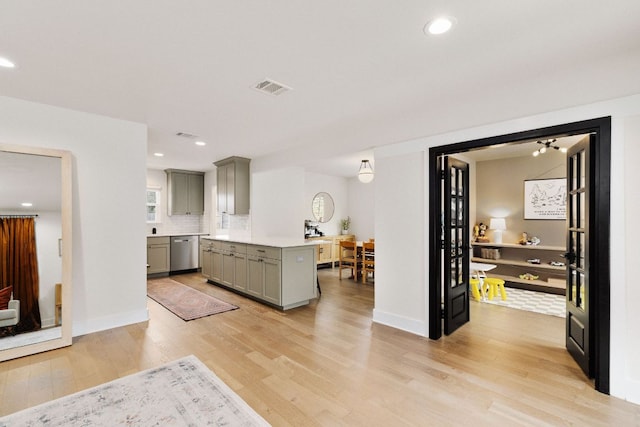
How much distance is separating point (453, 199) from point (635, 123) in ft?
5.35

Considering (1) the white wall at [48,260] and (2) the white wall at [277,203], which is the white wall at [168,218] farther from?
(1) the white wall at [48,260]

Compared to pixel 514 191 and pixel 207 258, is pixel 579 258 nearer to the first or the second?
pixel 514 191

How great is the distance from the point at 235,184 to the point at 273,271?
2.22 metres

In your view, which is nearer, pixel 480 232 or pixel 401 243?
pixel 401 243

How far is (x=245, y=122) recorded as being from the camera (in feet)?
12.3

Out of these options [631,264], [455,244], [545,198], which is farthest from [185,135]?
[545,198]

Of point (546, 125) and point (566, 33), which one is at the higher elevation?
point (566, 33)

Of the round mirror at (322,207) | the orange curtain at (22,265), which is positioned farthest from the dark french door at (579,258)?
the round mirror at (322,207)

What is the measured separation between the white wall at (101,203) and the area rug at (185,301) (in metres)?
0.55

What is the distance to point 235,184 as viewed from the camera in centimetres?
582

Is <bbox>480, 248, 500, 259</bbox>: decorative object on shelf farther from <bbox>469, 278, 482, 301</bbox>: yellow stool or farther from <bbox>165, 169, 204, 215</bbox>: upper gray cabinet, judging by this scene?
<bbox>165, 169, 204, 215</bbox>: upper gray cabinet

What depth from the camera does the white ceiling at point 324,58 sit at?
1746 mm

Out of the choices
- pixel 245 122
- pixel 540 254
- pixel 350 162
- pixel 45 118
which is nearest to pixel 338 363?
pixel 245 122

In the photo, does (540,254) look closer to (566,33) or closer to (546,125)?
(546,125)
